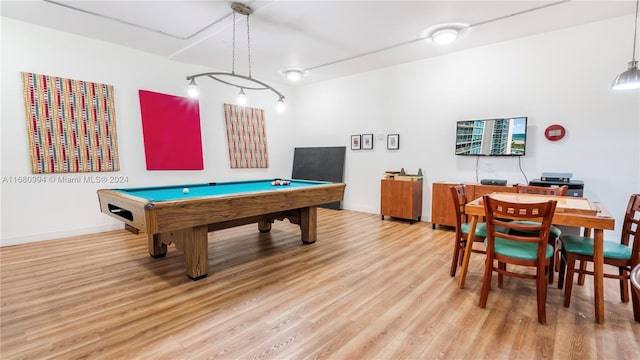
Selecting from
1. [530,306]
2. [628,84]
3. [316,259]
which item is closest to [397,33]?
[628,84]

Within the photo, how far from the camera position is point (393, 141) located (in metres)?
5.84

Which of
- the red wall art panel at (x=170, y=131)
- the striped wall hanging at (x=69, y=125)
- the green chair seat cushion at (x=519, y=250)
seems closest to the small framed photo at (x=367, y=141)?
the red wall art panel at (x=170, y=131)

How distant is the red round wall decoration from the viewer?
4.12 meters

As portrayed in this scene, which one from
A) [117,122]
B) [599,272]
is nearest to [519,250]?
[599,272]

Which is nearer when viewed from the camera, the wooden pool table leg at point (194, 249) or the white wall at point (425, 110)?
the wooden pool table leg at point (194, 249)

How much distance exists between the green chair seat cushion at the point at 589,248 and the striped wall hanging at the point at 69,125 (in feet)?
19.4

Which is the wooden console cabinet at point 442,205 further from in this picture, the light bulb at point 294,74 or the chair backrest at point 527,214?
the light bulb at point 294,74

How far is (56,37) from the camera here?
4176 mm

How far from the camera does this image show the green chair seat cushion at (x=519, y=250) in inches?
85.7

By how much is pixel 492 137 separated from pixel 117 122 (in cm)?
606

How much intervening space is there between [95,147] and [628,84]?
6710 millimetres

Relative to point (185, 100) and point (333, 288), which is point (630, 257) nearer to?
point (333, 288)

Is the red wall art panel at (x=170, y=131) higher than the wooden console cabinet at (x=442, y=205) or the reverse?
higher

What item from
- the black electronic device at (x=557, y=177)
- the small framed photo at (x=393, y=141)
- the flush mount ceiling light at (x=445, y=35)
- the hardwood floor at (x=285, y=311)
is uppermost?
the flush mount ceiling light at (x=445, y=35)
